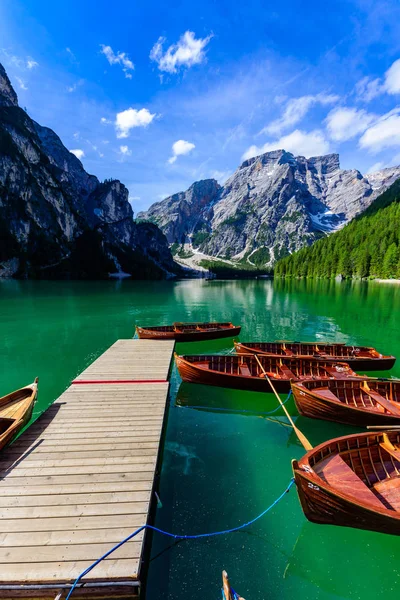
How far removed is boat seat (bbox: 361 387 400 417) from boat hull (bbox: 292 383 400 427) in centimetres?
61

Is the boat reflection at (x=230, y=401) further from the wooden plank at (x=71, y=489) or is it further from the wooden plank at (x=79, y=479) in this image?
the wooden plank at (x=71, y=489)

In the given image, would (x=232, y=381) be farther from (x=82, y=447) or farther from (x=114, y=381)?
(x=82, y=447)

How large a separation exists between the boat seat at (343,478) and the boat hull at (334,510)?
449 mm

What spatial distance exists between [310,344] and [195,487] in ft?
56.9

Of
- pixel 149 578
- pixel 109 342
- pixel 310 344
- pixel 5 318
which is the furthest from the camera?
pixel 5 318

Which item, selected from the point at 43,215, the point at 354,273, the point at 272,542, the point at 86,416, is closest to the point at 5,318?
the point at 86,416

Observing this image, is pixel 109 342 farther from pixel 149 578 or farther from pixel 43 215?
pixel 43 215

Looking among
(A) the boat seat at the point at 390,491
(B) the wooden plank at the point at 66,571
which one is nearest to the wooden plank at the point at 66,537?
(B) the wooden plank at the point at 66,571

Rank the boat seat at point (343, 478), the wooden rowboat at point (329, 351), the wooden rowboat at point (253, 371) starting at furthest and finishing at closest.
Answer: the wooden rowboat at point (329, 351) < the wooden rowboat at point (253, 371) < the boat seat at point (343, 478)

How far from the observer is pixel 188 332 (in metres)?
28.6

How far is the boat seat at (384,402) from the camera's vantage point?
1243 centimetres

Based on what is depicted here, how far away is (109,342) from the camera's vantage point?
29438 millimetres

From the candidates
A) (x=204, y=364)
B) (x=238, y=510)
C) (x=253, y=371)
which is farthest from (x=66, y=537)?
(x=253, y=371)

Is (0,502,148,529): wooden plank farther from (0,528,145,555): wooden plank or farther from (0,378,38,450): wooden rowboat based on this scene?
(0,378,38,450): wooden rowboat
